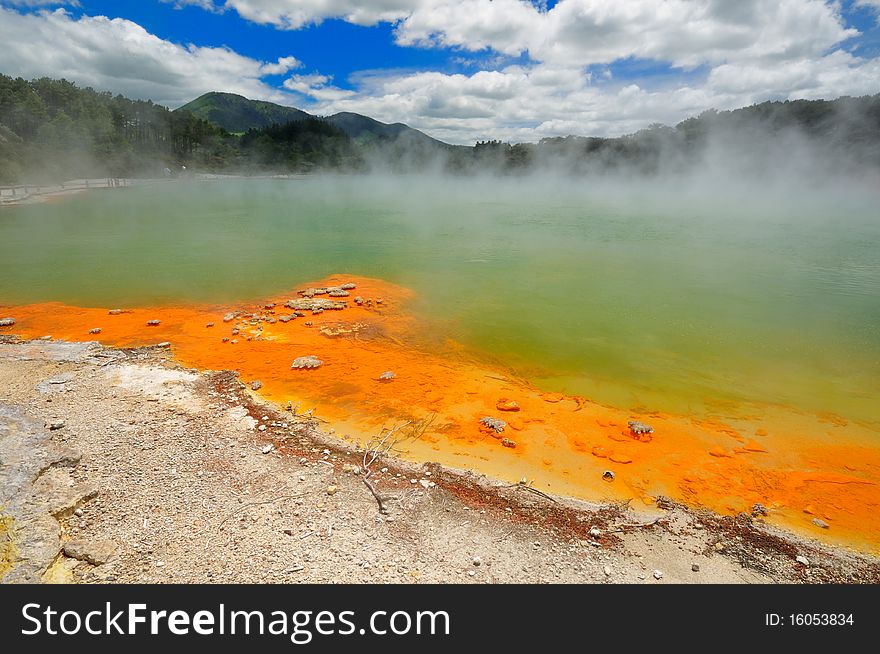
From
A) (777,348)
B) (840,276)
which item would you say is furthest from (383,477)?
(840,276)

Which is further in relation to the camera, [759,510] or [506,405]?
[506,405]

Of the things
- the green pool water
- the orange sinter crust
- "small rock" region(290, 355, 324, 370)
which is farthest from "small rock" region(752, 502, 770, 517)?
"small rock" region(290, 355, 324, 370)

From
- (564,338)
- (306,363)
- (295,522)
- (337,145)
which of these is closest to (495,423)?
(295,522)

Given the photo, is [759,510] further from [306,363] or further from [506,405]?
[306,363]

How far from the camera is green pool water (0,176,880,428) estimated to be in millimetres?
10117

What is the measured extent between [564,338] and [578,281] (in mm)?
7041

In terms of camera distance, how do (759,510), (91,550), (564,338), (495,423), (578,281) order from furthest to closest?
(578,281) < (564,338) < (495,423) < (759,510) < (91,550)

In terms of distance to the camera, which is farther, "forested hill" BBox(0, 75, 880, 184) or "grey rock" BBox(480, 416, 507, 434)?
"forested hill" BBox(0, 75, 880, 184)

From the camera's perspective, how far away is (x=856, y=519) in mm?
5648

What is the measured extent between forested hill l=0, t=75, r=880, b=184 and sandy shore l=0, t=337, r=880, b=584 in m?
61.8

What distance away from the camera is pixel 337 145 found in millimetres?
145375

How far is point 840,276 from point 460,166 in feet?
434

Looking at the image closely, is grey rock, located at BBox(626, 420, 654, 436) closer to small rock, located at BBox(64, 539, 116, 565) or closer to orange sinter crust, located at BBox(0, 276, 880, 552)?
orange sinter crust, located at BBox(0, 276, 880, 552)

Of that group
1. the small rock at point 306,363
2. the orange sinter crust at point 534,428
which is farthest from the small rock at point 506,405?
the small rock at point 306,363
